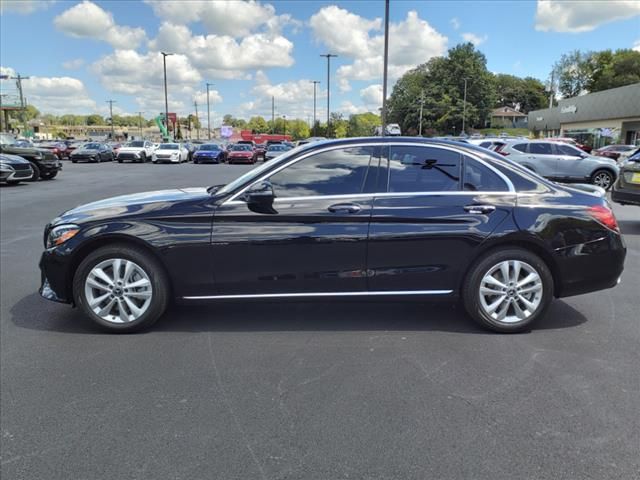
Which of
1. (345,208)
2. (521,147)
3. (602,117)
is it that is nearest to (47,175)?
(521,147)

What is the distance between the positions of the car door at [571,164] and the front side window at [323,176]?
15032 mm

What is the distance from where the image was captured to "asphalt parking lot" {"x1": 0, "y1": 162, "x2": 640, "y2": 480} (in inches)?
104

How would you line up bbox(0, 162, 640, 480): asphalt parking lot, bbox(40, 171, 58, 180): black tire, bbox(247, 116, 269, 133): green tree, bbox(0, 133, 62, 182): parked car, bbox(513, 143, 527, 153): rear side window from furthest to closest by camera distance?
bbox(247, 116, 269, 133): green tree < bbox(40, 171, 58, 180): black tire < bbox(0, 133, 62, 182): parked car < bbox(513, 143, 527, 153): rear side window < bbox(0, 162, 640, 480): asphalt parking lot

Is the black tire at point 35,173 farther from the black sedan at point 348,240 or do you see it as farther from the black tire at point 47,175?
the black sedan at point 348,240

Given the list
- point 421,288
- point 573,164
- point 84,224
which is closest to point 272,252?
point 421,288

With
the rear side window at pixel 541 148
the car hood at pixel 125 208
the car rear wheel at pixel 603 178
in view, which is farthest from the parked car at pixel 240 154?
the car hood at pixel 125 208

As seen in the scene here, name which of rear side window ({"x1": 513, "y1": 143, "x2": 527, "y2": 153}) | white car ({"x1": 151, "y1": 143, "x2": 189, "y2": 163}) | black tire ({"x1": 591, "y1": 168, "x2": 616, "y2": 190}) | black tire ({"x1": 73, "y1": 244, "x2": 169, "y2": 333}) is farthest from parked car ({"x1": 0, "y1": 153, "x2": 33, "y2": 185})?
black tire ({"x1": 591, "y1": 168, "x2": 616, "y2": 190})

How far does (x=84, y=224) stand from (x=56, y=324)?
1035mm

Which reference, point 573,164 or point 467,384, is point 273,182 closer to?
point 467,384

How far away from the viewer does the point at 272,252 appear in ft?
13.7

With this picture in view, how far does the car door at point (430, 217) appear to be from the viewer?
4227 mm

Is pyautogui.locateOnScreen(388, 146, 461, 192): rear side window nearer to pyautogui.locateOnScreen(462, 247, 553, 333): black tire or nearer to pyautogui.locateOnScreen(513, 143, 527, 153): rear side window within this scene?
pyautogui.locateOnScreen(462, 247, 553, 333): black tire

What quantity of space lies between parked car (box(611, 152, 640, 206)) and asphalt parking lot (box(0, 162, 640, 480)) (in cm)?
520

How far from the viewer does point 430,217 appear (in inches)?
167
